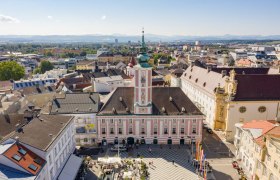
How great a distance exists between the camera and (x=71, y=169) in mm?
49438

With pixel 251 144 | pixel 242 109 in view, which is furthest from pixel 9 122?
pixel 242 109

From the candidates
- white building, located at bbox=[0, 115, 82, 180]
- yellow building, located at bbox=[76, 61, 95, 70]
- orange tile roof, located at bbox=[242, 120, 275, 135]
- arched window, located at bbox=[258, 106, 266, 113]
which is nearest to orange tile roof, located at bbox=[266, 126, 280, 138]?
orange tile roof, located at bbox=[242, 120, 275, 135]

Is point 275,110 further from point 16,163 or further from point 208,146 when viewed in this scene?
point 16,163

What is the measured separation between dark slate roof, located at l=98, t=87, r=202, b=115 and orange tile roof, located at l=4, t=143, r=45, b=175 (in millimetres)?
24794

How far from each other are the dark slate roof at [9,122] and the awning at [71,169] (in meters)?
12.5

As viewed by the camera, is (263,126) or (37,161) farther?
(263,126)

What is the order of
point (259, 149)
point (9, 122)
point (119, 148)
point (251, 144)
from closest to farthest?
1. point (259, 149)
2. point (251, 144)
3. point (9, 122)
4. point (119, 148)

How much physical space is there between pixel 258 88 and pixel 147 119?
31.3 m

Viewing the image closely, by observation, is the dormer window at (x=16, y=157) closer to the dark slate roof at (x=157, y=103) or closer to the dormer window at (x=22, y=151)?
the dormer window at (x=22, y=151)

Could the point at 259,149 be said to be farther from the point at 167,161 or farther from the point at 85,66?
the point at 85,66

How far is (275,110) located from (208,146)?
68.5 ft

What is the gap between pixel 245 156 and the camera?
5422cm

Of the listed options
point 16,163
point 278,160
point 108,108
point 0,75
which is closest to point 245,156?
point 278,160

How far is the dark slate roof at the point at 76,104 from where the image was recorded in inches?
2539
